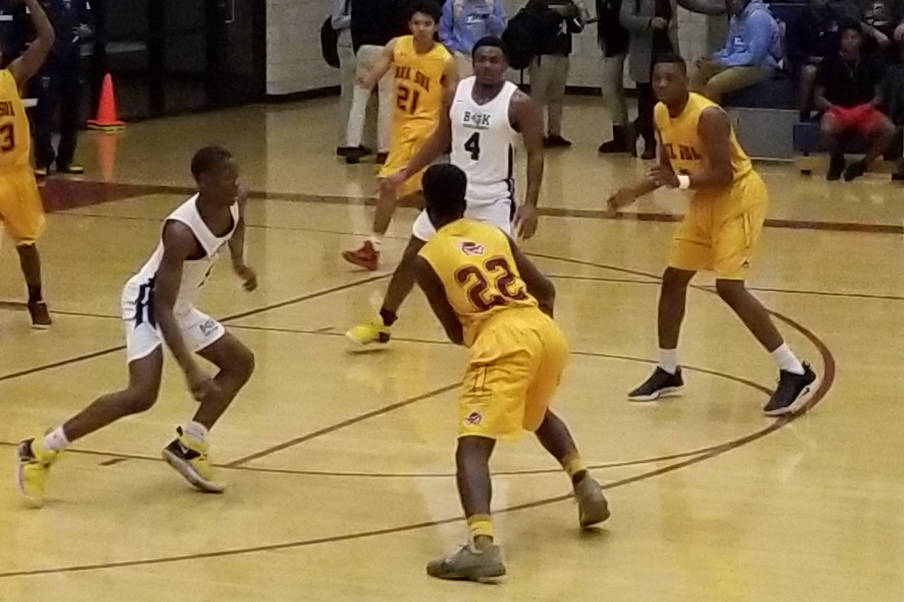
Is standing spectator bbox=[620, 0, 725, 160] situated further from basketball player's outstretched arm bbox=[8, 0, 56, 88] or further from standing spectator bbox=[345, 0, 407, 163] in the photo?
basketball player's outstretched arm bbox=[8, 0, 56, 88]

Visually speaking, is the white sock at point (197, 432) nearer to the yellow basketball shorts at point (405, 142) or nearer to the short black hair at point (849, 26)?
the yellow basketball shorts at point (405, 142)

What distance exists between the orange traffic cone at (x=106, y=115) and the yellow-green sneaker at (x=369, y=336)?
9.70 metres

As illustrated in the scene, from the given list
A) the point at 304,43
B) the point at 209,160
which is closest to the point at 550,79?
the point at 304,43

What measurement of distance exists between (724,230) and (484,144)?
1.52m

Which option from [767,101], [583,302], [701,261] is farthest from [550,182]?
[701,261]

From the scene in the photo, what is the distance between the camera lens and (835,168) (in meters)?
15.8

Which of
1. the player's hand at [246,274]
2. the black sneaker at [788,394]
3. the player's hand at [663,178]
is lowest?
the black sneaker at [788,394]

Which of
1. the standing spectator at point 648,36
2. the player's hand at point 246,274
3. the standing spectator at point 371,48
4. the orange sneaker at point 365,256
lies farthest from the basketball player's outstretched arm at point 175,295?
the standing spectator at point 648,36

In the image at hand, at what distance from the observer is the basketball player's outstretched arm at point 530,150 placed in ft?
28.7

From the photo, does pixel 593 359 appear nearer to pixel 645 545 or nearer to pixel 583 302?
pixel 583 302

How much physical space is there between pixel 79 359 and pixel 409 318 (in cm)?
197

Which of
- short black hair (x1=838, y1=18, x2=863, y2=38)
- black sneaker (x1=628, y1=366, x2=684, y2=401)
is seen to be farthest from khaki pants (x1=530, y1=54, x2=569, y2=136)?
black sneaker (x1=628, y1=366, x2=684, y2=401)

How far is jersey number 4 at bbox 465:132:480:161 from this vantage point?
9.23 metres

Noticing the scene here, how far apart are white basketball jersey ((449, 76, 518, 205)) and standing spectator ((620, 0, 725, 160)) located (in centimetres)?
790
